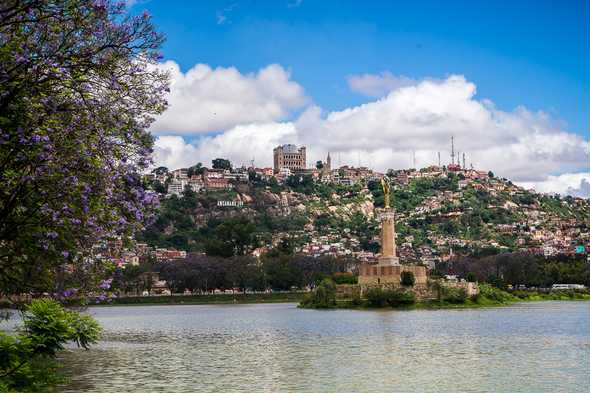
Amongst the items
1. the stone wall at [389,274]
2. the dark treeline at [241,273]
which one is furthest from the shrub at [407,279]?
the dark treeline at [241,273]

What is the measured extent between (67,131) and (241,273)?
359 ft

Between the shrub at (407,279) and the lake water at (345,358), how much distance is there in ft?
80.2

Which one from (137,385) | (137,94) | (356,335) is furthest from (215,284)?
(137,94)

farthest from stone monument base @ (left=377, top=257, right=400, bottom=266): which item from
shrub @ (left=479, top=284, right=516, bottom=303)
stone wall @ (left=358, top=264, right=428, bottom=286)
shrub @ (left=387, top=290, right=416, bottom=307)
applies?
shrub @ (left=479, top=284, right=516, bottom=303)

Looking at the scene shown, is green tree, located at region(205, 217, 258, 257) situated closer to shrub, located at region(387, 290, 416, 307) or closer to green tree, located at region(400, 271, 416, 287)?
green tree, located at region(400, 271, 416, 287)

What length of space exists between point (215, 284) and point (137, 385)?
103052mm

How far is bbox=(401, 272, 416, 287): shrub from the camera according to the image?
8769 cm

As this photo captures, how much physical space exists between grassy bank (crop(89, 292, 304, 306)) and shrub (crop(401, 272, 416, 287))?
4065cm

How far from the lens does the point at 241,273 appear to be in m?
126

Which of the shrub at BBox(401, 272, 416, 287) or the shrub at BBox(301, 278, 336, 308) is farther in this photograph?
the shrub at BBox(301, 278, 336, 308)

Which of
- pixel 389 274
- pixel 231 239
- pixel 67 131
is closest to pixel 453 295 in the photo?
pixel 389 274

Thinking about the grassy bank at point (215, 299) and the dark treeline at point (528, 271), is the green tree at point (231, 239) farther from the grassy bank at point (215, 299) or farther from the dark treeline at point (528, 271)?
the dark treeline at point (528, 271)

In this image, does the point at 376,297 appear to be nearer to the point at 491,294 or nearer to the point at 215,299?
the point at 491,294

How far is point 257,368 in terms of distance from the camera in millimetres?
34312
